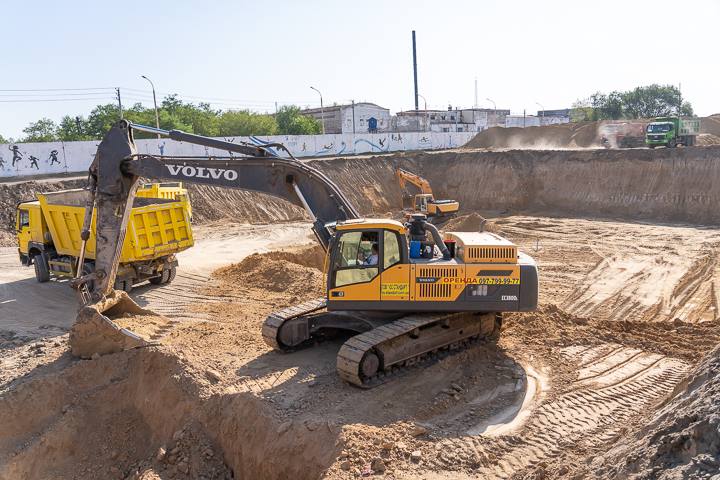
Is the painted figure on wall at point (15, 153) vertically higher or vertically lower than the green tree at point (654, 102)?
lower

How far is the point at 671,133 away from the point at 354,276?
29641 mm

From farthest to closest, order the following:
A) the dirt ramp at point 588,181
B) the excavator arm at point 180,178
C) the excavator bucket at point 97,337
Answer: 1. the dirt ramp at point 588,181
2. the excavator arm at point 180,178
3. the excavator bucket at point 97,337

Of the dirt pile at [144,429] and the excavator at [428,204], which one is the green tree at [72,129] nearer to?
the excavator at [428,204]

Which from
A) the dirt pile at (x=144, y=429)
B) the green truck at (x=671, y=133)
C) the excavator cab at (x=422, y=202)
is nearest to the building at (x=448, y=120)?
the green truck at (x=671, y=133)

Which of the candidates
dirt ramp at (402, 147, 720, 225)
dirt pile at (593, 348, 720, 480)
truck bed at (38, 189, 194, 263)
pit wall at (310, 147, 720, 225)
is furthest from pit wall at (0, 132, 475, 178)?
dirt pile at (593, 348, 720, 480)

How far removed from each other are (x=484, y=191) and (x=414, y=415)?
90.3 feet

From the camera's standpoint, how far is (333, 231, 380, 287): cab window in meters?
9.20

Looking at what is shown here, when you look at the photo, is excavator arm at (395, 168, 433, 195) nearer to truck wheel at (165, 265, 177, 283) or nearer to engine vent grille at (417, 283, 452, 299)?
truck wheel at (165, 265, 177, 283)

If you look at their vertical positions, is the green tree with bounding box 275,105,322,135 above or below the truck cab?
above

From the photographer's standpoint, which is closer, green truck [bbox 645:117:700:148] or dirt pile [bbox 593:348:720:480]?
dirt pile [bbox 593:348:720:480]

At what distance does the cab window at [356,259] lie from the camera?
920cm

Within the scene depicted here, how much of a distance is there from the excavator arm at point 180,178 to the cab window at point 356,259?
1115 millimetres

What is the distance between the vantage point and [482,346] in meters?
10.3

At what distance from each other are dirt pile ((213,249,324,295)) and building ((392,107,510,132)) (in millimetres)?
49205
